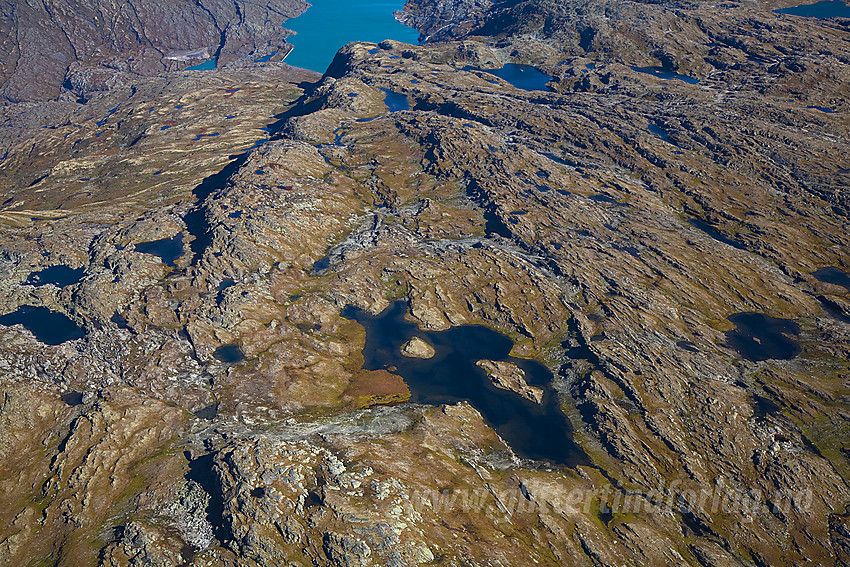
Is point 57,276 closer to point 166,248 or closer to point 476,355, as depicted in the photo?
point 166,248

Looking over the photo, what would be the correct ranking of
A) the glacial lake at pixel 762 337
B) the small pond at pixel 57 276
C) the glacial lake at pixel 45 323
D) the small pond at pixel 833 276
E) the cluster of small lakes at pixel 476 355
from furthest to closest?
the small pond at pixel 57 276, the small pond at pixel 833 276, the glacial lake at pixel 45 323, the glacial lake at pixel 762 337, the cluster of small lakes at pixel 476 355

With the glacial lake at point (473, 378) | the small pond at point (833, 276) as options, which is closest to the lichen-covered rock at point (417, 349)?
the glacial lake at point (473, 378)

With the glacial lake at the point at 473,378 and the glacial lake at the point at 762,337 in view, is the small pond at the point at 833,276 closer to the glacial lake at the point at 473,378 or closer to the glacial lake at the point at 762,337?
the glacial lake at the point at 762,337

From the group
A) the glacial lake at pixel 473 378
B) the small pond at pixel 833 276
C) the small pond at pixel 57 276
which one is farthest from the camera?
the small pond at pixel 57 276

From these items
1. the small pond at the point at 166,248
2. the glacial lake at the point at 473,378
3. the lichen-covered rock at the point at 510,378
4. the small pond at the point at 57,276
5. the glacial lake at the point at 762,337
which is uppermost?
the glacial lake at the point at 762,337

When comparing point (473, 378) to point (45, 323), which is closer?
point (473, 378)

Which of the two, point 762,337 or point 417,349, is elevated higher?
point 762,337

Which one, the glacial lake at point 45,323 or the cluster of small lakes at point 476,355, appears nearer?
the cluster of small lakes at point 476,355

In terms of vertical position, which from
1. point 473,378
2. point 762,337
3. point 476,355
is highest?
point 762,337

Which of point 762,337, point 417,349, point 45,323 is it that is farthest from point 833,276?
point 45,323

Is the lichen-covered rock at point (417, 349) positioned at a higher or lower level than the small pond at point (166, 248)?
higher
